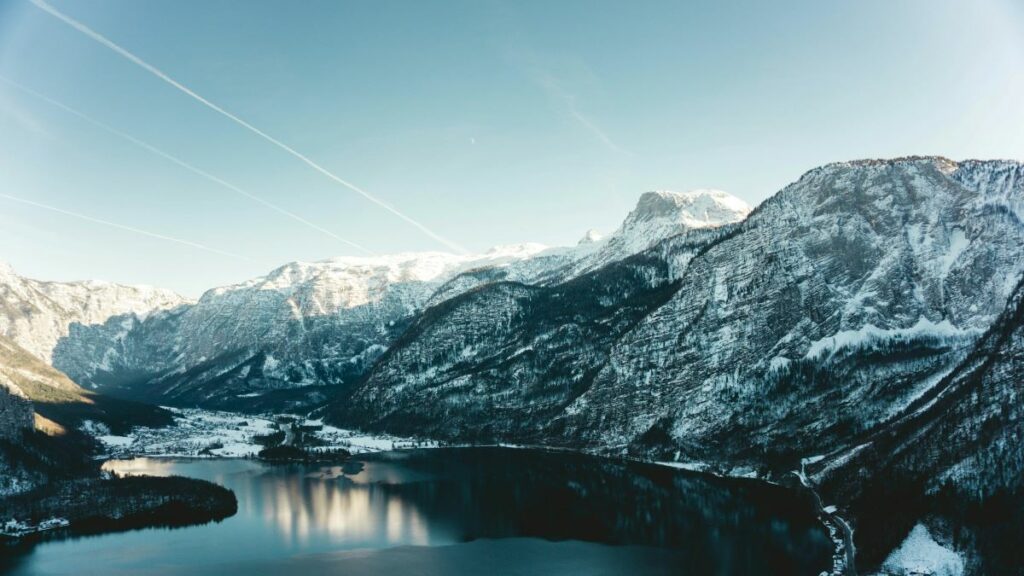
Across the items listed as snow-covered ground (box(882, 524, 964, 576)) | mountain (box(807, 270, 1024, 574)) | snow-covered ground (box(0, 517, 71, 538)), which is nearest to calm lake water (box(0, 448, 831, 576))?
snow-covered ground (box(882, 524, 964, 576))

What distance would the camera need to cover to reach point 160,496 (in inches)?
7057

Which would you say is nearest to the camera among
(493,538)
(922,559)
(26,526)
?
(922,559)

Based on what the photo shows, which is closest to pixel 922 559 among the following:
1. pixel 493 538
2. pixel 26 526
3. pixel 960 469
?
pixel 960 469

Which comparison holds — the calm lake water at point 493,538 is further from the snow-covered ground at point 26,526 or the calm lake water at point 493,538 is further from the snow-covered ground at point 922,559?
the snow-covered ground at point 26,526

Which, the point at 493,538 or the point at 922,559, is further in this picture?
the point at 493,538

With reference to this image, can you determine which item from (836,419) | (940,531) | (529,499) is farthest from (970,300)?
(529,499)

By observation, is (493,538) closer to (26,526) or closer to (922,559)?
(922,559)

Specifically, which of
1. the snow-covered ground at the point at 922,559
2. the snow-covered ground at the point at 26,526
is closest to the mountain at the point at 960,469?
the snow-covered ground at the point at 922,559

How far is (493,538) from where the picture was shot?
140250mm

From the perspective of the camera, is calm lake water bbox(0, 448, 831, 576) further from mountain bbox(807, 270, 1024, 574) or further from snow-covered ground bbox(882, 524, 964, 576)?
mountain bbox(807, 270, 1024, 574)

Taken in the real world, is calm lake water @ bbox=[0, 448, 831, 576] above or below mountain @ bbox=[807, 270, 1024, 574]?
below

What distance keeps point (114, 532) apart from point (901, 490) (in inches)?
6671

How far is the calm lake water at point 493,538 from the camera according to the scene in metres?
119

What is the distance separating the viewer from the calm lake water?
119312mm
